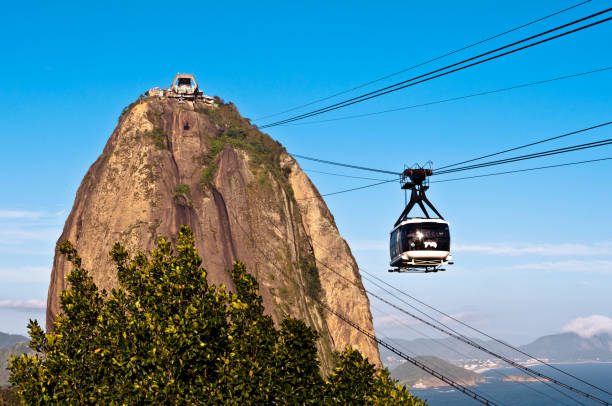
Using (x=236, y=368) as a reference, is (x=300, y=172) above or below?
above

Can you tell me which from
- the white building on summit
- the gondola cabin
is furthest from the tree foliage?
the white building on summit

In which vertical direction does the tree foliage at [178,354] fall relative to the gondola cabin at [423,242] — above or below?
below

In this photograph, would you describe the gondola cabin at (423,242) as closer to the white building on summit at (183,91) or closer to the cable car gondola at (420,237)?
the cable car gondola at (420,237)

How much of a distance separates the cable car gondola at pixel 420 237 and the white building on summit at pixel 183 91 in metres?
81.7

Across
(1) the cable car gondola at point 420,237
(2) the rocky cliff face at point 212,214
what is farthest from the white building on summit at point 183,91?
(1) the cable car gondola at point 420,237

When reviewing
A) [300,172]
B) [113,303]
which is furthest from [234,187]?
[113,303]

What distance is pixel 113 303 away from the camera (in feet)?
89.7

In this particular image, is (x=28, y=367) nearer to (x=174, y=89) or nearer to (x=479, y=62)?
(x=479, y=62)

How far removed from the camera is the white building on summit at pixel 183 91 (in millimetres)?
116562

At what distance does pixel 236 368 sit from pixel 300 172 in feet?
333

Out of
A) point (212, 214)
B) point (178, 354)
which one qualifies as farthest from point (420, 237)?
point (212, 214)

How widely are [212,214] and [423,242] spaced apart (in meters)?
61.6

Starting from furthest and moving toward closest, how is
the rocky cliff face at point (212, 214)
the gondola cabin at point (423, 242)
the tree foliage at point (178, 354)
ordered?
the rocky cliff face at point (212, 214) → the gondola cabin at point (423, 242) → the tree foliage at point (178, 354)

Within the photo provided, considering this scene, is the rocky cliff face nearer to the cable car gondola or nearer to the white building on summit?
the white building on summit
